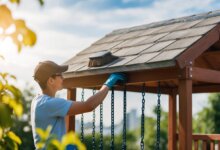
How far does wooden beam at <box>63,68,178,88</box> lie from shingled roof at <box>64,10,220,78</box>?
156 millimetres

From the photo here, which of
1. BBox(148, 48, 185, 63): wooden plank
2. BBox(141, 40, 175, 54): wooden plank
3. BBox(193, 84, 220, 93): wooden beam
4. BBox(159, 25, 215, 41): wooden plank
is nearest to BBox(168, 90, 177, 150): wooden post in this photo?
BBox(193, 84, 220, 93): wooden beam

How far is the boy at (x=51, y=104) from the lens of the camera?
4.06 metres

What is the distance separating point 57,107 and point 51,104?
59 millimetres

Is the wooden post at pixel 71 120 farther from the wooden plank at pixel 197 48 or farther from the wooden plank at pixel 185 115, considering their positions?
the wooden plank at pixel 197 48

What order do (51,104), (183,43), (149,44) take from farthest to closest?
1. (149,44)
2. (183,43)
3. (51,104)

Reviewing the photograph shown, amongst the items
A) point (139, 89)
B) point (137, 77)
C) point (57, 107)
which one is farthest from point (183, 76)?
point (139, 89)

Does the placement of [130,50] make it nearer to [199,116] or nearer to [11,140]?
[11,140]

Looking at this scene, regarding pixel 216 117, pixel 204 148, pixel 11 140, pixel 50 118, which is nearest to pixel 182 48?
pixel 50 118

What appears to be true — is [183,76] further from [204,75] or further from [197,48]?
[204,75]

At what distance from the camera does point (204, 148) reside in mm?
7543

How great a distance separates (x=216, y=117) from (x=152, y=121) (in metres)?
14.6

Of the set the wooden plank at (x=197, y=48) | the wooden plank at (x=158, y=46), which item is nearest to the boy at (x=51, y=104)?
the wooden plank at (x=197, y=48)

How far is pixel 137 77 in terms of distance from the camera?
565 cm

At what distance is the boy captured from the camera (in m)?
4.06
